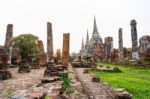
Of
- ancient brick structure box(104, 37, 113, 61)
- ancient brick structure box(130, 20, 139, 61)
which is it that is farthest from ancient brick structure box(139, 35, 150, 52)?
ancient brick structure box(104, 37, 113, 61)

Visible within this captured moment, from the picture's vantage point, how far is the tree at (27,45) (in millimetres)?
33644

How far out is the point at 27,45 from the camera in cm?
3578

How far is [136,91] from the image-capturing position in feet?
29.5

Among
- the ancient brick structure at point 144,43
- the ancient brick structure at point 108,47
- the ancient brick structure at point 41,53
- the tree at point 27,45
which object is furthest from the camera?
the ancient brick structure at point 108,47

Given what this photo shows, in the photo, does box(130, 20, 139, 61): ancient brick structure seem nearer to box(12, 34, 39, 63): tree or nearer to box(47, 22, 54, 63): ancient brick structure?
box(47, 22, 54, 63): ancient brick structure

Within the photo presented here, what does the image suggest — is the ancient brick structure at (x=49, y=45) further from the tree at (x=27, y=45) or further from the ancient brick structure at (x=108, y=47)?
the ancient brick structure at (x=108, y=47)

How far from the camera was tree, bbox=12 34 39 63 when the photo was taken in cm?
3364

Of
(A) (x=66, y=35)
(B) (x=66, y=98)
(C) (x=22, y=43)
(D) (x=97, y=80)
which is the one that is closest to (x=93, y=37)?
(C) (x=22, y=43)

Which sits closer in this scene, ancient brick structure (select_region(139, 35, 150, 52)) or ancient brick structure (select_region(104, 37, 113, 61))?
ancient brick structure (select_region(139, 35, 150, 52))

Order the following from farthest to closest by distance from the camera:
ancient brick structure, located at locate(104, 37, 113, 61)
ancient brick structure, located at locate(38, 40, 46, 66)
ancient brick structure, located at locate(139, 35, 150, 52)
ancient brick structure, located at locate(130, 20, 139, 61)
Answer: ancient brick structure, located at locate(104, 37, 113, 61) < ancient brick structure, located at locate(139, 35, 150, 52) < ancient brick structure, located at locate(130, 20, 139, 61) < ancient brick structure, located at locate(38, 40, 46, 66)

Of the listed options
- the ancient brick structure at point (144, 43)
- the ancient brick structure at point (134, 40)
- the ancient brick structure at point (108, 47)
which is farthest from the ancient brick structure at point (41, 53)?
the ancient brick structure at point (108, 47)

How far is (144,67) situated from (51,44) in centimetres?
658

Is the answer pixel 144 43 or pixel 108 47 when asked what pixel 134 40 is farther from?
pixel 108 47

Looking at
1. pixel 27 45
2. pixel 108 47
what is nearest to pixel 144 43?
pixel 108 47
